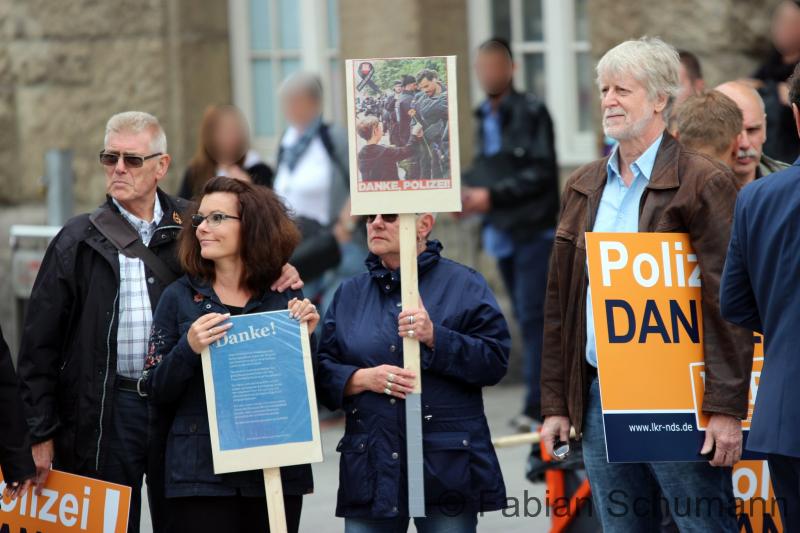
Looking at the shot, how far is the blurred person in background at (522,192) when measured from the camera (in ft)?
28.1

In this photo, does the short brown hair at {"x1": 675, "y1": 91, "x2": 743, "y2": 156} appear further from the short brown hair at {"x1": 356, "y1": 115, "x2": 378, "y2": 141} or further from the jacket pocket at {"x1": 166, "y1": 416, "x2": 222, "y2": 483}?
the jacket pocket at {"x1": 166, "y1": 416, "x2": 222, "y2": 483}

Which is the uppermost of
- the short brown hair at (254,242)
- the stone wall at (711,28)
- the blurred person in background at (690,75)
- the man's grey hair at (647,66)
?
the stone wall at (711,28)

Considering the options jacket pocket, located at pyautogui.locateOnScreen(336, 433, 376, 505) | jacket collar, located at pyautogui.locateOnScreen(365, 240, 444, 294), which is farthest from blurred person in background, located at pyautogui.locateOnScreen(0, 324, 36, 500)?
jacket collar, located at pyautogui.locateOnScreen(365, 240, 444, 294)

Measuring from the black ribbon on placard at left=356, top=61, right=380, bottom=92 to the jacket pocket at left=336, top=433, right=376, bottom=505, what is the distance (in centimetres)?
115

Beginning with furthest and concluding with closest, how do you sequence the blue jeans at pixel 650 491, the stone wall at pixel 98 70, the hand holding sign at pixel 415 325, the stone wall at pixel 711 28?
the stone wall at pixel 98 70 → the stone wall at pixel 711 28 → the hand holding sign at pixel 415 325 → the blue jeans at pixel 650 491

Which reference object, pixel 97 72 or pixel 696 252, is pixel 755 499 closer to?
pixel 696 252

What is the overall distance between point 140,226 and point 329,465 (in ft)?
10.5

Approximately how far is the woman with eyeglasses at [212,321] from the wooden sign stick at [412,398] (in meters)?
0.34

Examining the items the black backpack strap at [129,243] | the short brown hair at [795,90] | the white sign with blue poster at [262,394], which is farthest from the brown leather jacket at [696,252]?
the black backpack strap at [129,243]

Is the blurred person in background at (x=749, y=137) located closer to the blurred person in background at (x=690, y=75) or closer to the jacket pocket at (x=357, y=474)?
the blurred person in background at (x=690, y=75)

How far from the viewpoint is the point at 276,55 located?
36.2 feet

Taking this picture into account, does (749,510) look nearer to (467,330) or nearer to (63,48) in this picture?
(467,330)

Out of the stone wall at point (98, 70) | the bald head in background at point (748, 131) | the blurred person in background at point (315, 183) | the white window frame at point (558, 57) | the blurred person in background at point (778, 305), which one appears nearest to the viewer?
the blurred person in background at point (778, 305)

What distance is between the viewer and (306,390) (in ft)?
15.9
